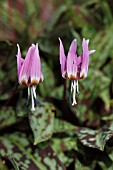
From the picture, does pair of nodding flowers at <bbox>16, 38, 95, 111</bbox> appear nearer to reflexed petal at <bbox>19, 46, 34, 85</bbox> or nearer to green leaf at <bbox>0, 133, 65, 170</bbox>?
reflexed petal at <bbox>19, 46, 34, 85</bbox>

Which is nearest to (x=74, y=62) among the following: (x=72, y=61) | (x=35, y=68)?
(x=72, y=61)

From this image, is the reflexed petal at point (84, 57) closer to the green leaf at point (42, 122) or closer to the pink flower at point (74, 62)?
the pink flower at point (74, 62)

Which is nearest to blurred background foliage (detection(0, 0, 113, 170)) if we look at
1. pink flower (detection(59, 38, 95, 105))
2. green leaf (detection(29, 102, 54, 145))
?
green leaf (detection(29, 102, 54, 145))

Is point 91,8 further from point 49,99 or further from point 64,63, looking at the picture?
point 64,63

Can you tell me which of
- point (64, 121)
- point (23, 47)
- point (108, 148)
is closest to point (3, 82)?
point (23, 47)

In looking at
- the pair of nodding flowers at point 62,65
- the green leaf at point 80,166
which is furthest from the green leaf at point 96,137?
the pair of nodding flowers at point 62,65

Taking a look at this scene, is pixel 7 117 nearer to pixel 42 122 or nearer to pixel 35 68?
pixel 42 122
